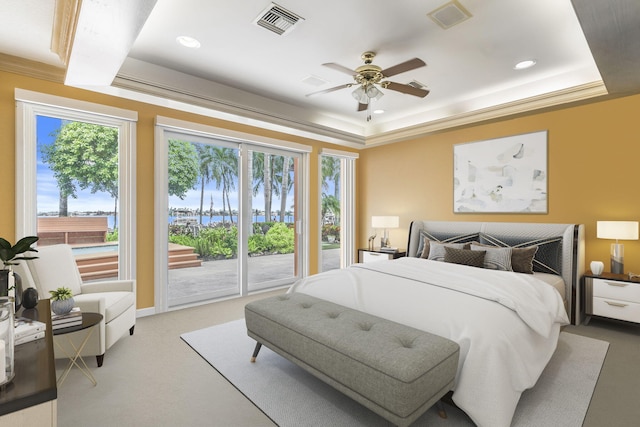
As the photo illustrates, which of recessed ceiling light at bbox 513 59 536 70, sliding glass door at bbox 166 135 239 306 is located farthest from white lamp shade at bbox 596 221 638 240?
sliding glass door at bbox 166 135 239 306

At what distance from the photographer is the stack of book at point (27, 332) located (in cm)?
117

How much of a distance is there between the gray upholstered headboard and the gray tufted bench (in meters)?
2.54

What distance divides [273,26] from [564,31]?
2474 millimetres

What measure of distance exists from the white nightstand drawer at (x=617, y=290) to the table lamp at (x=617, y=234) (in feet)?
0.78

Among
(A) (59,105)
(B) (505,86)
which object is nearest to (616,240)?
(B) (505,86)

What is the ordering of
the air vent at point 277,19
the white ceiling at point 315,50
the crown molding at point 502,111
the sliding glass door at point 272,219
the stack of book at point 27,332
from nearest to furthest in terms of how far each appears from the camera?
1. the stack of book at point 27,332
2. the white ceiling at point 315,50
3. the air vent at point 277,19
4. the crown molding at point 502,111
5. the sliding glass door at point 272,219

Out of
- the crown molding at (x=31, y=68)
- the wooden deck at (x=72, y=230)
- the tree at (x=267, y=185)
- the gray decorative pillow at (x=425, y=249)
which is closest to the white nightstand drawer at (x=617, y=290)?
the gray decorative pillow at (x=425, y=249)

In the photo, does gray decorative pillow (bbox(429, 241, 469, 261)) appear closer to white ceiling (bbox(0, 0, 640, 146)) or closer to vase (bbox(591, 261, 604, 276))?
vase (bbox(591, 261, 604, 276))

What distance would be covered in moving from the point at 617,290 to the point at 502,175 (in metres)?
1.76

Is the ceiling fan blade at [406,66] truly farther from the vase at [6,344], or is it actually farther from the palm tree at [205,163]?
the vase at [6,344]

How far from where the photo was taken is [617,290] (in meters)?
3.28

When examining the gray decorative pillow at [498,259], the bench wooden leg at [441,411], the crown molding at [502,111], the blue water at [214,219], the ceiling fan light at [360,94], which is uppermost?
the crown molding at [502,111]

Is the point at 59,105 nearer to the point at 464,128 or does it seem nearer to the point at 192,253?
the point at 192,253

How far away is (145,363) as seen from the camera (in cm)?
266
